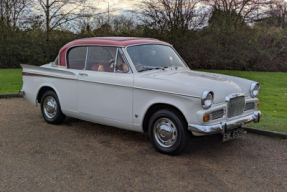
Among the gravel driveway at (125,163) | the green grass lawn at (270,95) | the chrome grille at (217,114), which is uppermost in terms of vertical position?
the chrome grille at (217,114)

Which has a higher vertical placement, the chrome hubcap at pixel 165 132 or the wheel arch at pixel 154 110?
the wheel arch at pixel 154 110

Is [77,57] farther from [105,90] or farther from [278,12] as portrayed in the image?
[278,12]

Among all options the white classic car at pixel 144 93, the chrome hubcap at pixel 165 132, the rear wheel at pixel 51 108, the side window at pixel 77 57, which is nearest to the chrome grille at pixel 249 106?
the white classic car at pixel 144 93

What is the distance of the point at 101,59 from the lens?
5.40 meters

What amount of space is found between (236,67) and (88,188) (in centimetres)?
1374

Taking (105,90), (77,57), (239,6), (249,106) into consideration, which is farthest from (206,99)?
(239,6)

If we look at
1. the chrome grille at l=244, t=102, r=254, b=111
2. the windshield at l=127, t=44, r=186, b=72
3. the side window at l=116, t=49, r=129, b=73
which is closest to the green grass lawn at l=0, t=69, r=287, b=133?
the chrome grille at l=244, t=102, r=254, b=111

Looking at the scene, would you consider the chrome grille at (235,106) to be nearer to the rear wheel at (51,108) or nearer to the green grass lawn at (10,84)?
the rear wheel at (51,108)

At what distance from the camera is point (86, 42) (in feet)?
18.8

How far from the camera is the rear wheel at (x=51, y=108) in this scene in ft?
20.2

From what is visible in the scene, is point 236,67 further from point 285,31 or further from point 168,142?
point 168,142

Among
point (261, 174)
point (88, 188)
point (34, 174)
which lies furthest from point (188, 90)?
point (34, 174)

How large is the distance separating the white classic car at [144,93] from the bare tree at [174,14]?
407 inches

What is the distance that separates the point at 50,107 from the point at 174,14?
10966 millimetres
